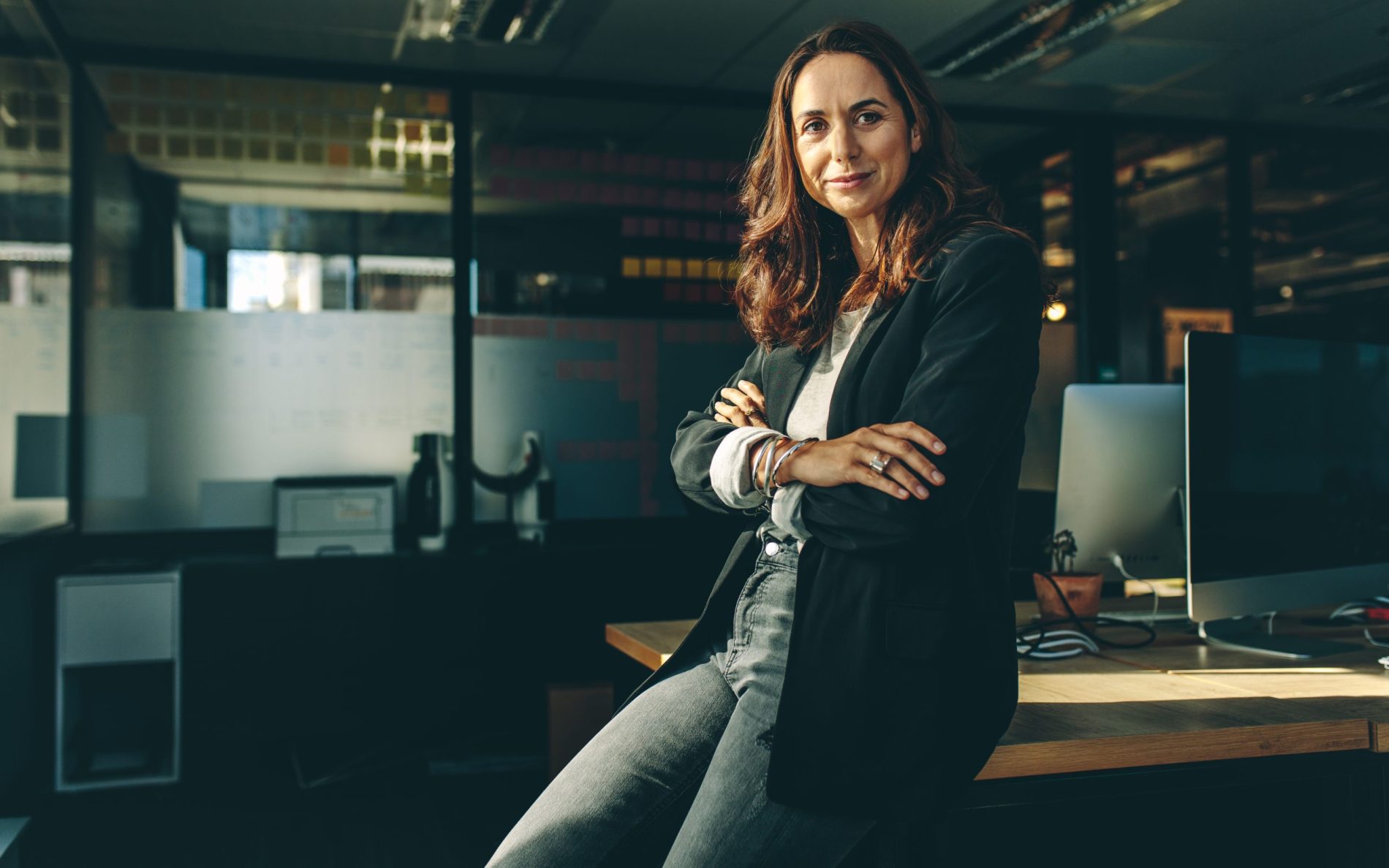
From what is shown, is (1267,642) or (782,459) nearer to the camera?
(782,459)

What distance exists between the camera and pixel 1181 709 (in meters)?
1.47

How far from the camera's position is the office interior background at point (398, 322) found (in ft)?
11.2

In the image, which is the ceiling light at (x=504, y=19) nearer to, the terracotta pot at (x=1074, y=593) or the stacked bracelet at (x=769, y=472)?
the terracotta pot at (x=1074, y=593)

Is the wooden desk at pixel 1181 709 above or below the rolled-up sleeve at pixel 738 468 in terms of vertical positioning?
below

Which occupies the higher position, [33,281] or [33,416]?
[33,281]

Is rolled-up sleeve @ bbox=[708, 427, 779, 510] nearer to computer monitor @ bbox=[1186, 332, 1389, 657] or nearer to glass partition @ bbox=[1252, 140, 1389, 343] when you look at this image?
computer monitor @ bbox=[1186, 332, 1389, 657]

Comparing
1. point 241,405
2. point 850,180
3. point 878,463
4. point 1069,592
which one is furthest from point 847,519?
point 241,405

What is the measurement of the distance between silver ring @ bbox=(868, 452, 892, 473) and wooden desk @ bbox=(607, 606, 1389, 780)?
0.41m

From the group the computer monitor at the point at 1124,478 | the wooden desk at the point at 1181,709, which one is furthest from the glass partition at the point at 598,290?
the wooden desk at the point at 1181,709

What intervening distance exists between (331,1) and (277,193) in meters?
0.80

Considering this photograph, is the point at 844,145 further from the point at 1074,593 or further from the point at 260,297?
the point at 260,297

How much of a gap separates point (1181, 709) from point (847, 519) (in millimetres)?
652

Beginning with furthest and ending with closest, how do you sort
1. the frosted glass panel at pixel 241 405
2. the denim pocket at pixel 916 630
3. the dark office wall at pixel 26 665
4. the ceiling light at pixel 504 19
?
1. the frosted glass panel at pixel 241 405
2. the ceiling light at pixel 504 19
3. the dark office wall at pixel 26 665
4. the denim pocket at pixel 916 630

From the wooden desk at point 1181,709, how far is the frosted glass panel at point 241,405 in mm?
2437
